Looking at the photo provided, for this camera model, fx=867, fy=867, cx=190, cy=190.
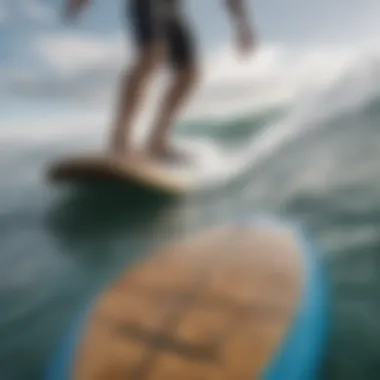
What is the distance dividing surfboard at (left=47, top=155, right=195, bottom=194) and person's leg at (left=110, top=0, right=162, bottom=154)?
0.12 feet

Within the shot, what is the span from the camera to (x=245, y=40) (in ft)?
5.60

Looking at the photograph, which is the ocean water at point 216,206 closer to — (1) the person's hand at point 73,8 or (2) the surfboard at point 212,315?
(2) the surfboard at point 212,315

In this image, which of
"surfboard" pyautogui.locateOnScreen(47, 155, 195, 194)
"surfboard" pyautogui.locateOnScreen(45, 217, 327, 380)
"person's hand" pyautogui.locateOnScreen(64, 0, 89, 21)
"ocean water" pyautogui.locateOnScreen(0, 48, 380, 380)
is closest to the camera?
"surfboard" pyautogui.locateOnScreen(45, 217, 327, 380)

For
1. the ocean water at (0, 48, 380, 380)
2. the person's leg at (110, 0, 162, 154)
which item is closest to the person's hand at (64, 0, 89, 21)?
the person's leg at (110, 0, 162, 154)

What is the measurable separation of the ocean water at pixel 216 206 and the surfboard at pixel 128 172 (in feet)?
0.09

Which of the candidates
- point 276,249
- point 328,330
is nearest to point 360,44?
point 276,249

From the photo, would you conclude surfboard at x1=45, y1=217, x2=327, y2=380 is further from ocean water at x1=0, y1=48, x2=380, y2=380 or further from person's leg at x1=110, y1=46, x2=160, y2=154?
person's leg at x1=110, y1=46, x2=160, y2=154

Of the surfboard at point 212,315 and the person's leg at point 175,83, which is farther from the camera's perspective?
the person's leg at point 175,83

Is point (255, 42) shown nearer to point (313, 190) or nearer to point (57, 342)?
point (313, 190)

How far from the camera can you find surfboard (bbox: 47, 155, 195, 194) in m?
1.60

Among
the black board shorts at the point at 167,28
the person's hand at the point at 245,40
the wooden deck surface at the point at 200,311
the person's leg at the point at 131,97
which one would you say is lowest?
the wooden deck surface at the point at 200,311

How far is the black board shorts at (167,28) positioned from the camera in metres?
1.66

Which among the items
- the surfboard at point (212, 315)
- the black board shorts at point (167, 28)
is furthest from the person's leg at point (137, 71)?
the surfboard at point (212, 315)

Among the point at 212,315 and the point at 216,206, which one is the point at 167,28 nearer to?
the point at 216,206
